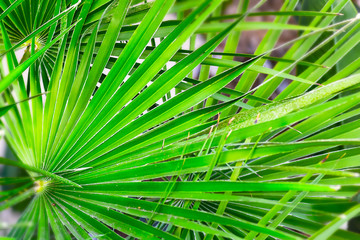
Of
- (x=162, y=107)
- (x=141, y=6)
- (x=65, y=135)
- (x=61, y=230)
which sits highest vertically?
(x=141, y=6)

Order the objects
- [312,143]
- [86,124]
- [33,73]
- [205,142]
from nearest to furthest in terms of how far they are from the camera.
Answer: [312,143] → [205,142] → [86,124] → [33,73]

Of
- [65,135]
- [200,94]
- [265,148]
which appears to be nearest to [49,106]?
[65,135]

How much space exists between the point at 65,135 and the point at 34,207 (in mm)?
159

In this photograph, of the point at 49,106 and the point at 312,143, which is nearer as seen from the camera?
the point at 312,143

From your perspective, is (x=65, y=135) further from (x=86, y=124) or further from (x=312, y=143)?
(x=312, y=143)

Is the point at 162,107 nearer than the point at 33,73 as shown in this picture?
Yes

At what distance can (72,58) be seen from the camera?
0.73 meters

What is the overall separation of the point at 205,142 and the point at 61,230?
13.5 inches

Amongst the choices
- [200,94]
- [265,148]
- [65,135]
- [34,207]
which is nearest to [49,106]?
[65,135]

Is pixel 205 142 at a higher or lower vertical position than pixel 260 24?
lower

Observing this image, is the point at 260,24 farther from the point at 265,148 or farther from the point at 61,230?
the point at 61,230

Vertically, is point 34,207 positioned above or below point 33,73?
below

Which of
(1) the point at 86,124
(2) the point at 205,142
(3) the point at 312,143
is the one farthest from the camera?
(1) the point at 86,124

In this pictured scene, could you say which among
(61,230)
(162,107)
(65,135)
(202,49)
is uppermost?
(202,49)
